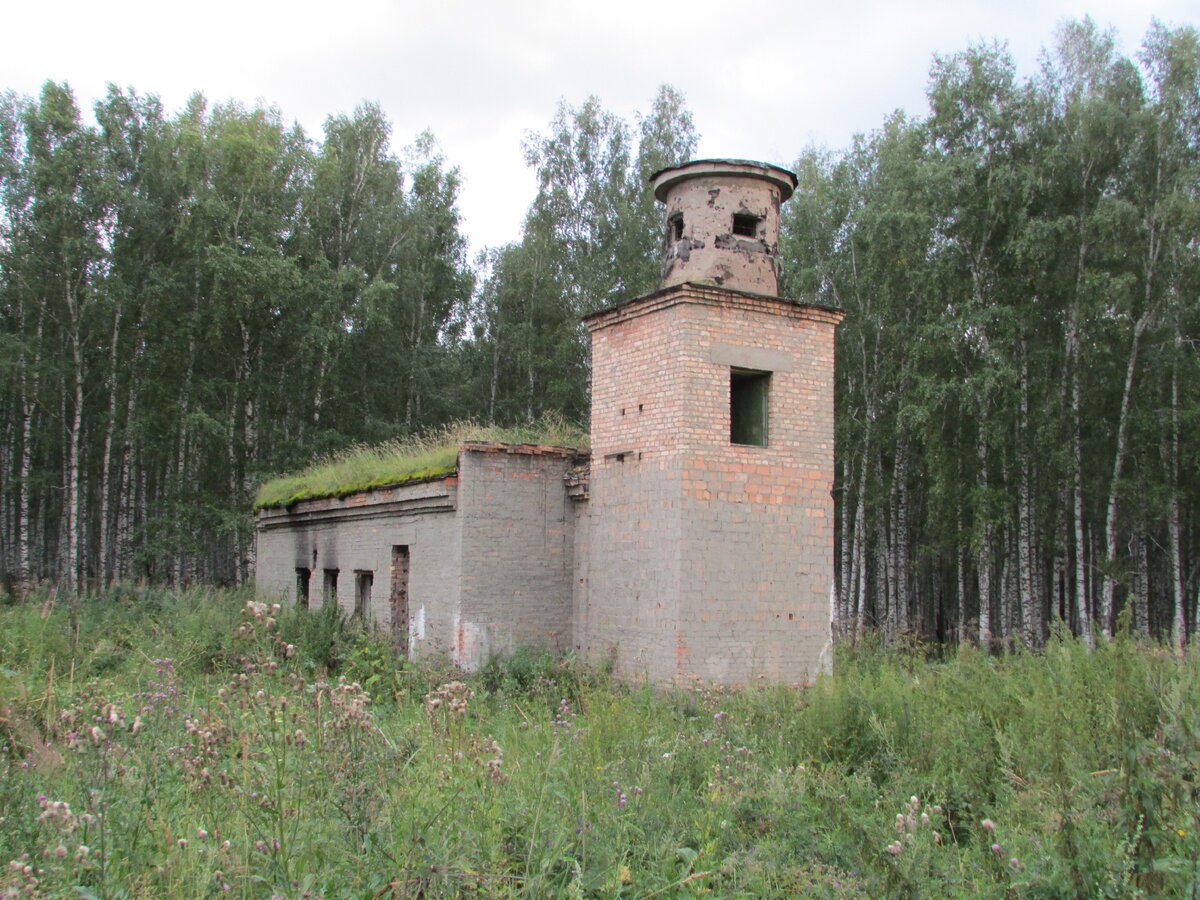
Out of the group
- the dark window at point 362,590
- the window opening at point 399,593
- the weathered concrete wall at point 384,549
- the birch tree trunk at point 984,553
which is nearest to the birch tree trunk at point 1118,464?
the birch tree trunk at point 984,553

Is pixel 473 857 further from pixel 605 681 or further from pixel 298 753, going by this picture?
pixel 605 681

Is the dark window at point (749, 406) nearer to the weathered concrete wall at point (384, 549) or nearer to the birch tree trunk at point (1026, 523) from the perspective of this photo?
the weathered concrete wall at point (384, 549)

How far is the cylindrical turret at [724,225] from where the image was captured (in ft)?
40.8

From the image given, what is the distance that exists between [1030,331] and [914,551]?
33.6 feet

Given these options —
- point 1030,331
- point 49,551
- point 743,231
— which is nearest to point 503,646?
point 743,231

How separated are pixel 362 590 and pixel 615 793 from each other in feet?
35.3

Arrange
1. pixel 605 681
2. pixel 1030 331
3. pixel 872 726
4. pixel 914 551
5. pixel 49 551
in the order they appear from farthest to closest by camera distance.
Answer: pixel 49 551 → pixel 914 551 → pixel 1030 331 → pixel 605 681 → pixel 872 726

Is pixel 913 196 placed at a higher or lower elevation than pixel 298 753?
higher

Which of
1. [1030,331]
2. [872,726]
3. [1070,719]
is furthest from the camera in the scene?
[1030,331]

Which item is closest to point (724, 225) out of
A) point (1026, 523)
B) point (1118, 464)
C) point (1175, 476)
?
point (1118, 464)

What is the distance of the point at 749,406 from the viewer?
40.8ft

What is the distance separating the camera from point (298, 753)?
15.3ft

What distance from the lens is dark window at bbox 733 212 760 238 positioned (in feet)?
41.7

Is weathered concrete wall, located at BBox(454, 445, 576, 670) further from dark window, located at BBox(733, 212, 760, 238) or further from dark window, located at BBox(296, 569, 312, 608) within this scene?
dark window, located at BBox(296, 569, 312, 608)
